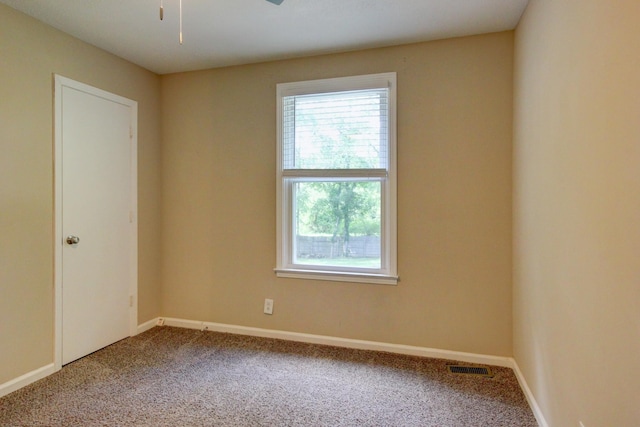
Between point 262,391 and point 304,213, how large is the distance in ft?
4.83

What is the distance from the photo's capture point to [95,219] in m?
2.88

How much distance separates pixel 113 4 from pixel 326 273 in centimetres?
247

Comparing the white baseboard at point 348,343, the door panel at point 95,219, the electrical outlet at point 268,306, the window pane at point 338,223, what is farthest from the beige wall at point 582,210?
the door panel at point 95,219

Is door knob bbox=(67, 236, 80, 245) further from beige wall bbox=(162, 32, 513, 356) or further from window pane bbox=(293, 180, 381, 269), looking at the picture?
window pane bbox=(293, 180, 381, 269)

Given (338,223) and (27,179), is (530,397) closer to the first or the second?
(338,223)

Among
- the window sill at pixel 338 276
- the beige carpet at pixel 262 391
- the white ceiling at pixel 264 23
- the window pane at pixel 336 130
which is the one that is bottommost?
the beige carpet at pixel 262 391

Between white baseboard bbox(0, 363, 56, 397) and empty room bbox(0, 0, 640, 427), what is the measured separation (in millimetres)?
11

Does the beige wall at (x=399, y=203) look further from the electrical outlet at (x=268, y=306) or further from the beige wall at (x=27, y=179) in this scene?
the beige wall at (x=27, y=179)

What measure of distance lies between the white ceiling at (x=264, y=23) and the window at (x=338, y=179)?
1.20 ft

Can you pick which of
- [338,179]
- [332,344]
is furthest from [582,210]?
[332,344]

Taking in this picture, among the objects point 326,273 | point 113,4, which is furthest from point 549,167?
point 113,4

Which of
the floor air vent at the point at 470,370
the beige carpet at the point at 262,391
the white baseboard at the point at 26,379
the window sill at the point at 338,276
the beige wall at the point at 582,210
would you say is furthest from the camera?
the window sill at the point at 338,276

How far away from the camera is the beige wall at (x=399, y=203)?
2.63m

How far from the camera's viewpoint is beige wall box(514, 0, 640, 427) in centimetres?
112
